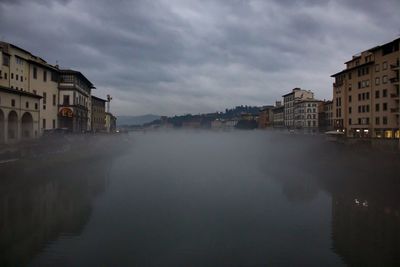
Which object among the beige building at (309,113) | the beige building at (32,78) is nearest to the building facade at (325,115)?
the beige building at (309,113)

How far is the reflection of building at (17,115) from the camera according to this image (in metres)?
48.2

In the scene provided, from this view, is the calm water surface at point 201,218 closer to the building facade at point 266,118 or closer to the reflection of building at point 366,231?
the reflection of building at point 366,231

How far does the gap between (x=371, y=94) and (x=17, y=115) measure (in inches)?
2572

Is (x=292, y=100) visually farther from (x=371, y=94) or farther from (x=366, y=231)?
(x=366, y=231)

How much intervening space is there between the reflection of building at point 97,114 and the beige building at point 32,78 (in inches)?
1593

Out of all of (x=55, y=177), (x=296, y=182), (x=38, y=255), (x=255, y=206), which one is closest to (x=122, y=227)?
(x=38, y=255)

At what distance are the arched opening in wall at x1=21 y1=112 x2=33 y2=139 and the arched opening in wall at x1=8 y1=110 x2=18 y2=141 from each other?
378cm

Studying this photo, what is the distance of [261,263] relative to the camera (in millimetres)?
17953

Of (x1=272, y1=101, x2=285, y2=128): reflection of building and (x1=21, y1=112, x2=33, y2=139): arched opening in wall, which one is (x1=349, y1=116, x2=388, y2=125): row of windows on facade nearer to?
(x1=21, y1=112, x2=33, y2=139): arched opening in wall

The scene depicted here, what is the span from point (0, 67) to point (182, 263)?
52.4 meters

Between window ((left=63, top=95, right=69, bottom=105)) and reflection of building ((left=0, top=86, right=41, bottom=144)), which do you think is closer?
reflection of building ((left=0, top=86, right=41, bottom=144))

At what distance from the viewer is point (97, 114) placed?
122625 millimetres

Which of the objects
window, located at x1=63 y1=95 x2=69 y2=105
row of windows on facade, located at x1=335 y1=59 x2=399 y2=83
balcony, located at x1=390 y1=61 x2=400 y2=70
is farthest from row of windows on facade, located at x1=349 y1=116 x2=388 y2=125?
window, located at x1=63 y1=95 x2=69 y2=105

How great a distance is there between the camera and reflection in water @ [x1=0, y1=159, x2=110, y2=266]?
2028 cm
